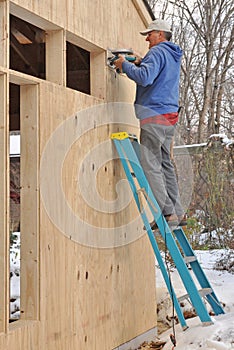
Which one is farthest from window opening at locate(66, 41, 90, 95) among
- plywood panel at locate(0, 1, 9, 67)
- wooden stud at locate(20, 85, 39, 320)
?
plywood panel at locate(0, 1, 9, 67)

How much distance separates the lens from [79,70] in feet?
19.5

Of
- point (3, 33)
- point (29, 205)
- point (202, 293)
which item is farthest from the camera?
point (202, 293)

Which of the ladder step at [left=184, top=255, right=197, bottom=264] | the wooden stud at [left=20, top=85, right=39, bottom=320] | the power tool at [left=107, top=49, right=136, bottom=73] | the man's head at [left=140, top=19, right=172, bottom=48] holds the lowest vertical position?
the ladder step at [left=184, top=255, right=197, bottom=264]

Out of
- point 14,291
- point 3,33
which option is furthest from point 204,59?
point 3,33

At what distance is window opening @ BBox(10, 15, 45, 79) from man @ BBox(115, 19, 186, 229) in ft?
2.60

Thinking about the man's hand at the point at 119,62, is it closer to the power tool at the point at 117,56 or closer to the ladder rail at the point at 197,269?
the power tool at the point at 117,56

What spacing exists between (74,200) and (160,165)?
105cm

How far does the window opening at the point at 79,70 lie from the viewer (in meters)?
5.82

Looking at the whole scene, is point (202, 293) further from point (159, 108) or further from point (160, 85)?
point (160, 85)

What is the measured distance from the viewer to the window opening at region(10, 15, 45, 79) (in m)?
5.16

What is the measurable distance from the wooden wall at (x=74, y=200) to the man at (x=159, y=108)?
255 millimetres

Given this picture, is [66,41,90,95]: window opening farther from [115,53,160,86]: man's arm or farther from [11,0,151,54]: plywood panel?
[115,53,160,86]: man's arm

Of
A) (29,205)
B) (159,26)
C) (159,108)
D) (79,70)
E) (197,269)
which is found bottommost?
(197,269)

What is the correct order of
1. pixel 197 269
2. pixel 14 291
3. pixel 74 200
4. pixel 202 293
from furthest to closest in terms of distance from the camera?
pixel 14 291, pixel 197 269, pixel 202 293, pixel 74 200
